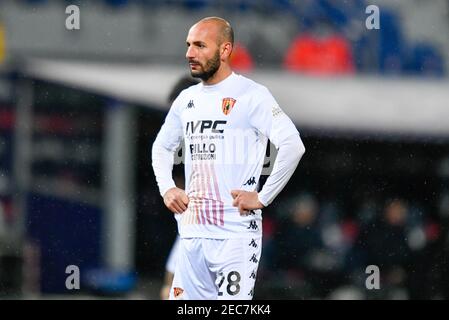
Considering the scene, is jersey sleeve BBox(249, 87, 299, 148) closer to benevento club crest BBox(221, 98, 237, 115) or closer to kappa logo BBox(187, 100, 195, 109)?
benevento club crest BBox(221, 98, 237, 115)

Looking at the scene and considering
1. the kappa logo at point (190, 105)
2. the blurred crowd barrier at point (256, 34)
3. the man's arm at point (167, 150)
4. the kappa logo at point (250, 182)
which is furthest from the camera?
the blurred crowd barrier at point (256, 34)

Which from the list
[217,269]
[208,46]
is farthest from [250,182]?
[208,46]

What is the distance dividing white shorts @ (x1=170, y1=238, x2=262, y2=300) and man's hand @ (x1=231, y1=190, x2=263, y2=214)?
0.21m

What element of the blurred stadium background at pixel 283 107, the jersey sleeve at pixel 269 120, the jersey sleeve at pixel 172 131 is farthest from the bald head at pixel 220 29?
the blurred stadium background at pixel 283 107

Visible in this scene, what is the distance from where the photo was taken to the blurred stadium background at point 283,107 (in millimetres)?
15938

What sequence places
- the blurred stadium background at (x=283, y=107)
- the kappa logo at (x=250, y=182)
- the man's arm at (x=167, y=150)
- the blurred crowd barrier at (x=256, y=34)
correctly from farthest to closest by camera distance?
the blurred crowd barrier at (x=256, y=34) → the blurred stadium background at (x=283, y=107) → the man's arm at (x=167, y=150) → the kappa logo at (x=250, y=182)

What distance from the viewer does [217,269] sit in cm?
675

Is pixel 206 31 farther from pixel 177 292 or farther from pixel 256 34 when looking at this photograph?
pixel 256 34

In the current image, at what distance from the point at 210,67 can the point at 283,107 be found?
34.1ft

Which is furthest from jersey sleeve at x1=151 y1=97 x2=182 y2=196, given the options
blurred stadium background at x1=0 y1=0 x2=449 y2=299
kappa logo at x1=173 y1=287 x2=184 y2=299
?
blurred stadium background at x1=0 y1=0 x2=449 y2=299

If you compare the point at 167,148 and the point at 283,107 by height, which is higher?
the point at 283,107

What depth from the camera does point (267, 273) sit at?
1576 cm

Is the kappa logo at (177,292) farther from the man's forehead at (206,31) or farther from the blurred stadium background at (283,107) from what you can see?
the blurred stadium background at (283,107)

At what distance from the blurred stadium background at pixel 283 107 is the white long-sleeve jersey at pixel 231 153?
781cm
